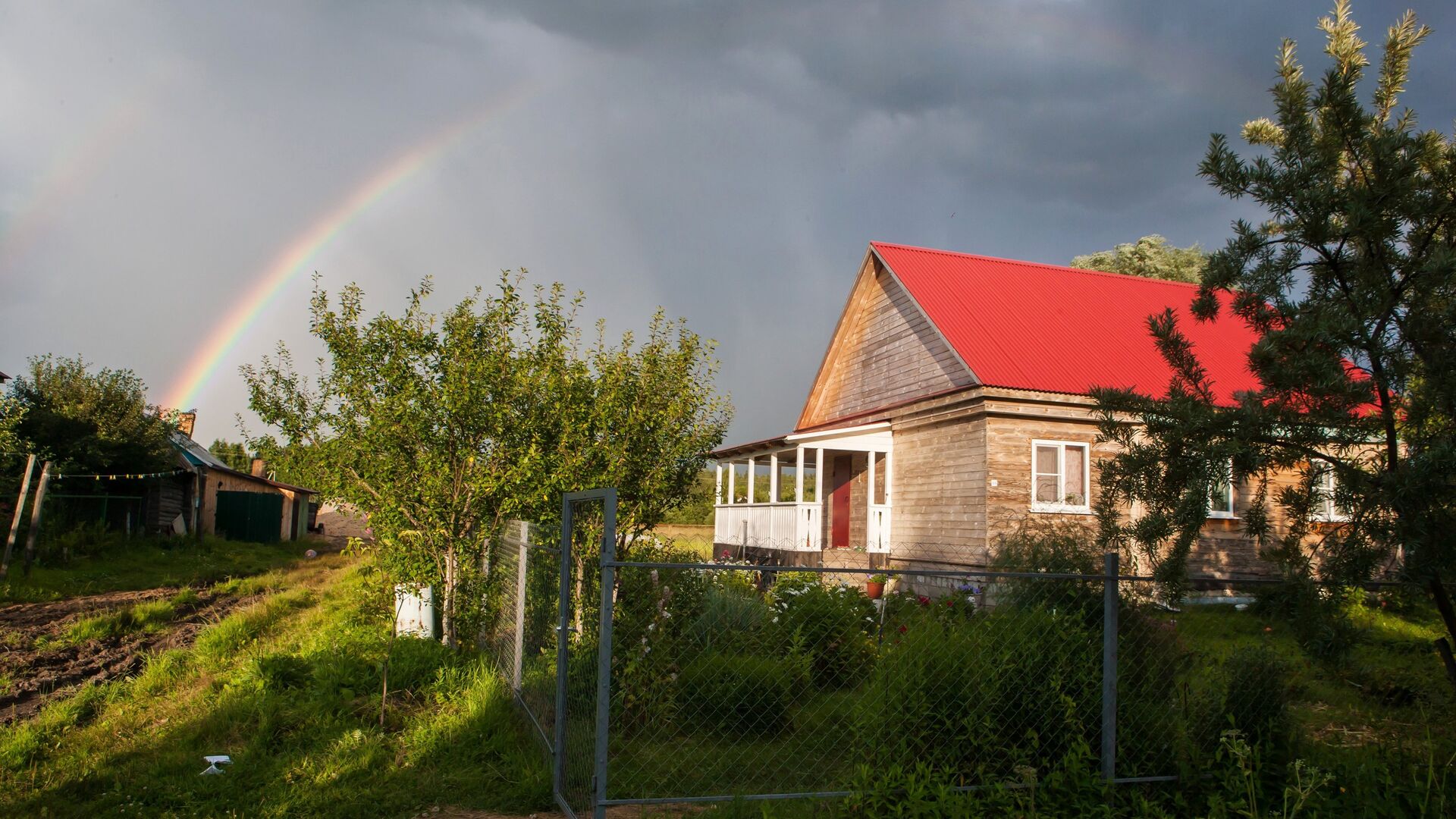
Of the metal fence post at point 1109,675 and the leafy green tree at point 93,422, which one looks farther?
the leafy green tree at point 93,422

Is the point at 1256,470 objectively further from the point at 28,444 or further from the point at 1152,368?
the point at 28,444

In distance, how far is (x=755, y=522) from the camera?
19.8m

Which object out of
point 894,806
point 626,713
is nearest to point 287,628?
point 626,713

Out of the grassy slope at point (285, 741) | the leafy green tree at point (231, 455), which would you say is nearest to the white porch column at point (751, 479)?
the grassy slope at point (285, 741)

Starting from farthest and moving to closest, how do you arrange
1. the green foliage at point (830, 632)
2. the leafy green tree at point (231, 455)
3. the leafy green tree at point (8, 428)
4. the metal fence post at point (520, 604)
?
1. the leafy green tree at point (231, 455)
2. the leafy green tree at point (8, 428)
3. the green foliage at point (830, 632)
4. the metal fence post at point (520, 604)

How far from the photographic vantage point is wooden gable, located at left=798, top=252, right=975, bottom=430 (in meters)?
17.5

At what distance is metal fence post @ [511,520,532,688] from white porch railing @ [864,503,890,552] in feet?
37.5

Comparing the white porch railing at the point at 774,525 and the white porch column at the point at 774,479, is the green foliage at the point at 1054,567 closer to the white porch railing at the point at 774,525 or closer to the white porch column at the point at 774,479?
the white porch railing at the point at 774,525

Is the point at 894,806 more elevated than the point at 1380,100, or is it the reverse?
the point at 1380,100

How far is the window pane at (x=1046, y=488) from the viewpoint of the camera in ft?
50.8

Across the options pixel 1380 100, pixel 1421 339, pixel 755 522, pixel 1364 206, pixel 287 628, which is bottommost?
pixel 287 628

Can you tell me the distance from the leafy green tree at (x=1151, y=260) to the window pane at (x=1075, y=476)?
73.8 feet

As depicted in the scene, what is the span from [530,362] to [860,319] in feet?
41.3

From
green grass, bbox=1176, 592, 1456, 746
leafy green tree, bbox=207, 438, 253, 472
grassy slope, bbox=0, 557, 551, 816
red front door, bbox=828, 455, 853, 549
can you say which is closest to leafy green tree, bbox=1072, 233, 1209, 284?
red front door, bbox=828, 455, 853, 549
